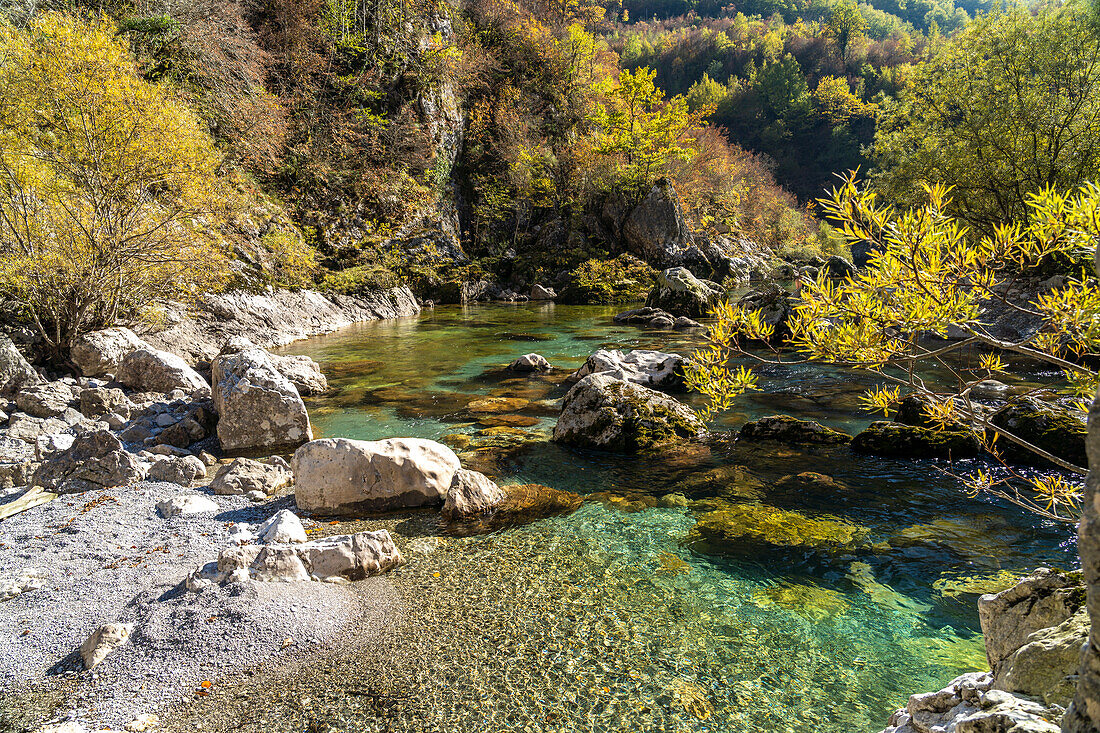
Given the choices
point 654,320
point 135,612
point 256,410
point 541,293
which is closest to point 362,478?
A: point 135,612

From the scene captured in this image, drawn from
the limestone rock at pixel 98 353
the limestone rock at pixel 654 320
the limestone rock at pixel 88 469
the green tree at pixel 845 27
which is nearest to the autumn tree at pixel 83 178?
the limestone rock at pixel 98 353

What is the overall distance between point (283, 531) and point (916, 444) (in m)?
8.14

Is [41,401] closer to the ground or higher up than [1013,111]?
closer to the ground

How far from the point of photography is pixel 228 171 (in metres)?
22.2

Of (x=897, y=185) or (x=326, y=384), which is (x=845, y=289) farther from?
(x=897, y=185)

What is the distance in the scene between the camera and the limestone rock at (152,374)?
33.4 feet

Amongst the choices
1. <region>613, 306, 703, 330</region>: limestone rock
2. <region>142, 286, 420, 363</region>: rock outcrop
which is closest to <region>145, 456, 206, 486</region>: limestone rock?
<region>142, 286, 420, 363</region>: rock outcrop

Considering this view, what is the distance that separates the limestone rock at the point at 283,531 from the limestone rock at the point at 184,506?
0.94 m

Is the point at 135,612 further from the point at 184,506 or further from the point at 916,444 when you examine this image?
the point at 916,444

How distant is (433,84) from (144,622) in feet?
124

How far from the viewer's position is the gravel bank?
3.33 m

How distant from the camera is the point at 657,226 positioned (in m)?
37.7

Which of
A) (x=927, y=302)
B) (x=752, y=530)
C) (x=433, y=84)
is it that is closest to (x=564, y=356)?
(x=752, y=530)

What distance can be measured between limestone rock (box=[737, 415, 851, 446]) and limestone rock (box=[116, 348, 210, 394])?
1004cm
